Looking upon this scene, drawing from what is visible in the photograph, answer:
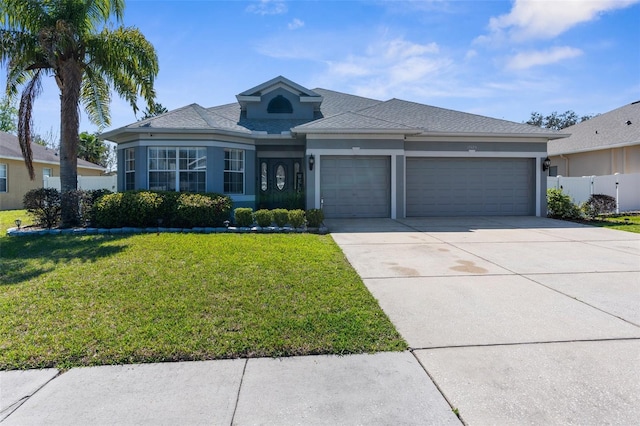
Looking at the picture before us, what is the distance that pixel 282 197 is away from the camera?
14.2 metres

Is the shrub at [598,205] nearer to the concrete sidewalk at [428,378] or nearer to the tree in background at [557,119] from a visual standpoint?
the concrete sidewalk at [428,378]

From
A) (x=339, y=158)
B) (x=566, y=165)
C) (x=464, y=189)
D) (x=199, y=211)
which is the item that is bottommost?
(x=199, y=211)

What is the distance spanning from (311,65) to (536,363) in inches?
553

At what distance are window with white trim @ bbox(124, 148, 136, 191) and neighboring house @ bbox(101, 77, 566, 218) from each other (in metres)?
0.05

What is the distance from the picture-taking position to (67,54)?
35.6 ft

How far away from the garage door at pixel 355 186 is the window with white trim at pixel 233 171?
3.08 meters

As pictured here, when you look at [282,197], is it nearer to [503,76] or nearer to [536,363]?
[503,76]

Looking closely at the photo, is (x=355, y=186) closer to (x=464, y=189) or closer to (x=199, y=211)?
(x=464, y=189)

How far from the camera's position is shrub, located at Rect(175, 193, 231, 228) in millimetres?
10766

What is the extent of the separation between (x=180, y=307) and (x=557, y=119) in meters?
60.8

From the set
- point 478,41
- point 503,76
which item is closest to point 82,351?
point 478,41

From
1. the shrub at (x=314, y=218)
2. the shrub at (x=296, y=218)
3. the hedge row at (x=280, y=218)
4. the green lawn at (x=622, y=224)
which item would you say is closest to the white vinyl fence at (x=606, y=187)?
the green lawn at (x=622, y=224)

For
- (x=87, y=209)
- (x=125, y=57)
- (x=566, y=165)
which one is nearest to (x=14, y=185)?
(x=87, y=209)

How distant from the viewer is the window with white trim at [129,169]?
44.2 feet
